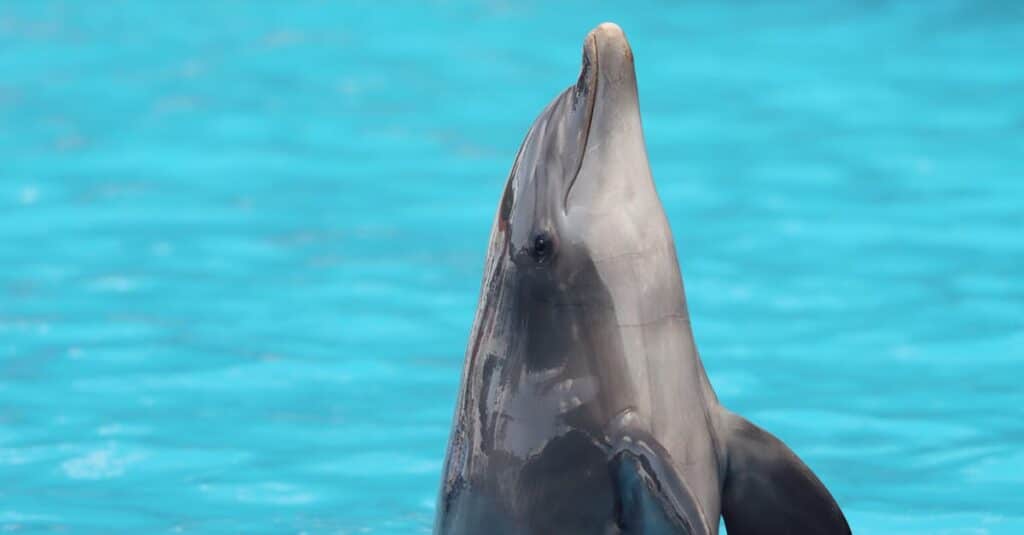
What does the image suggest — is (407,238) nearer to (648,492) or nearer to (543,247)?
(543,247)

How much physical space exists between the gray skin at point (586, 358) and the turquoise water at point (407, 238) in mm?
2073

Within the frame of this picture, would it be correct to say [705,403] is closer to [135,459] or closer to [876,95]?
[135,459]

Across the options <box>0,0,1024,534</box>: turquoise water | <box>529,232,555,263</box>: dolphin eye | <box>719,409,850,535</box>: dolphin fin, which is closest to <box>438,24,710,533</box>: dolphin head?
<box>529,232,555,263</box>: dolphin eye

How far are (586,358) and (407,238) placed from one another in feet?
18.2

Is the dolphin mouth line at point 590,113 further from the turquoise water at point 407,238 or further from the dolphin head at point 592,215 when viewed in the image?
the turquoise water at point 407,238

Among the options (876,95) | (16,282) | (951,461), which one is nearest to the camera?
(951,461)

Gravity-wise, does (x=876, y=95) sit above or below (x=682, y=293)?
above

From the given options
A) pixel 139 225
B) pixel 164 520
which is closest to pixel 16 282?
pixel 139 225

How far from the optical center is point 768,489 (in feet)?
16.9

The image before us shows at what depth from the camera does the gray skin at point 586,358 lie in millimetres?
4773

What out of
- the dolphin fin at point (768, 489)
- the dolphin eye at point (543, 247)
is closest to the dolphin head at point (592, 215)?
the dolphin eye at point (543, 247)

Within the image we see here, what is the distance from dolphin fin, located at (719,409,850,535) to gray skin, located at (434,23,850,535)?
4 cm

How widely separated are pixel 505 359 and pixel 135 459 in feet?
10.5

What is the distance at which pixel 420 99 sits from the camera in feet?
41.5
